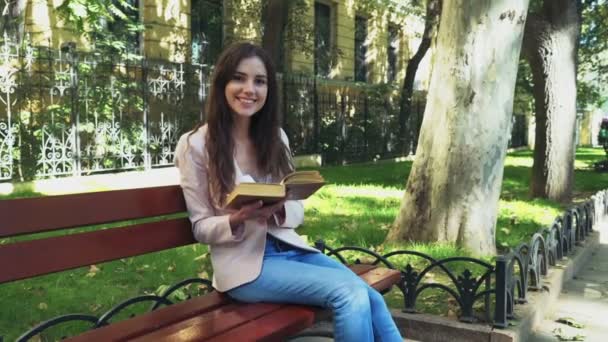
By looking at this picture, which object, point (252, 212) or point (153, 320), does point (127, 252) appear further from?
point (252, 212)

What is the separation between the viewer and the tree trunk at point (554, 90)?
8617 mm

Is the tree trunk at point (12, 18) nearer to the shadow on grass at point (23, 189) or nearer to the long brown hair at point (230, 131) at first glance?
the shadow on grass at point (23, 189)

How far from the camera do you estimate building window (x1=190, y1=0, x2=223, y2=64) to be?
15164 millimetres

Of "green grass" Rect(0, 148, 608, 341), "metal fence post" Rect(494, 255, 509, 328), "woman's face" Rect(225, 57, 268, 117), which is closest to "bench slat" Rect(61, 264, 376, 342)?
"woman's face" Rect(225, 57, 268, 117)

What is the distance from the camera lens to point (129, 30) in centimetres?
1241

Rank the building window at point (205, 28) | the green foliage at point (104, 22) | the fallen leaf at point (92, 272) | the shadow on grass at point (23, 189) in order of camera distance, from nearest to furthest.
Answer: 1. the fallen leaf at point (92, 272)
2. the green foliage at point (104, 22)
3. the shadow on grass at point (23, 189)
4. the building window at point (205, 28)

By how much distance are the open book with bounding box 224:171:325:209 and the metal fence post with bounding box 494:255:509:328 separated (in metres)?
1.35

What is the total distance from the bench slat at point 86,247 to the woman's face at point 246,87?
2.13ft

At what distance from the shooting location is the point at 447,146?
5.06 meters

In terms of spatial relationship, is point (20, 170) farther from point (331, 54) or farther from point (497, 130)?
point (331, 54)

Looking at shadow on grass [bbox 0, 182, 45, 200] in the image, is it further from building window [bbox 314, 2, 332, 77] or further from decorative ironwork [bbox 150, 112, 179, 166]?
building window [bbox 314, 2, 332, 77]

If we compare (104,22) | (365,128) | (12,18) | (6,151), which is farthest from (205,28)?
(6,151)

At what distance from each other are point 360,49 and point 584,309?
19.2m

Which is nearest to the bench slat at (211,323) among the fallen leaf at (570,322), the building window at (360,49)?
the fallen leaf at (570,322)
